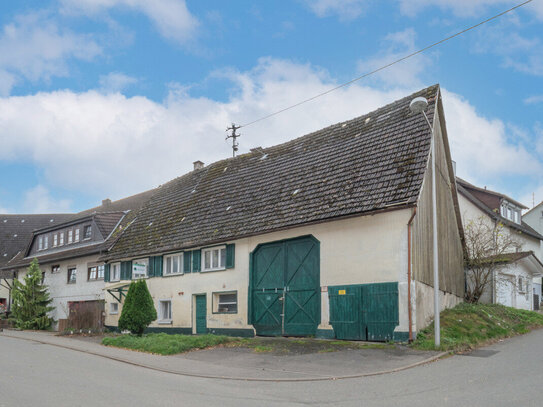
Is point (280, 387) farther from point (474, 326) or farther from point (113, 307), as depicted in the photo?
point (113, 307)

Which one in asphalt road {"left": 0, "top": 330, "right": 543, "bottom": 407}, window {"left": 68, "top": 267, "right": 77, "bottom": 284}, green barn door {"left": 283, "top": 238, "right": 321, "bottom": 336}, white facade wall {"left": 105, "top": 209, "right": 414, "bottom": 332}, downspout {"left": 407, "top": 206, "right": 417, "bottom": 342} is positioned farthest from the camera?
window {"left": 68, "top": 267, "right": 77, "bottom": 284}

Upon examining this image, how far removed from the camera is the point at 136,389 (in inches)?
383

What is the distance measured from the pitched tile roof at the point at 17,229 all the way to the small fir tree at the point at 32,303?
1710cm

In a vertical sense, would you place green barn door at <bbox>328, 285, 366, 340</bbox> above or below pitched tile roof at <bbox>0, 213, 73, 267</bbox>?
below

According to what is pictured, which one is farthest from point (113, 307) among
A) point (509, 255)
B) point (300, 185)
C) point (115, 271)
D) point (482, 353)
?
point (509, 255)

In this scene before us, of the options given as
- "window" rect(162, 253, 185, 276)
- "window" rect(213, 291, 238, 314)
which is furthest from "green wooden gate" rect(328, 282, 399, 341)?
"window" rect(162, 253, 185, 276)

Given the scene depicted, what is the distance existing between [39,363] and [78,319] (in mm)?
13289

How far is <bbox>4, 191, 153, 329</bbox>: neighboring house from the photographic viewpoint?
29453 millimetres

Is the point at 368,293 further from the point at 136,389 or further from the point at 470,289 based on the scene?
Answer: the point at 470,289

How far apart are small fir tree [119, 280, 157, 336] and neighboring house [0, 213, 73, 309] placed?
30.3 meters

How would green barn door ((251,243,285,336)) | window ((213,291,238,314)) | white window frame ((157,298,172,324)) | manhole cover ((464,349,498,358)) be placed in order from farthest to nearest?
white window frame ((157,298,172,324))
window ((213,291,238,314))
green barn door ((251,243,285,336))
manhole cover ((464,349,498,358))

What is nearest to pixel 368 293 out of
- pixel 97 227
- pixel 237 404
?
pixel 237 404

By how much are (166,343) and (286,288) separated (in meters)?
4.78

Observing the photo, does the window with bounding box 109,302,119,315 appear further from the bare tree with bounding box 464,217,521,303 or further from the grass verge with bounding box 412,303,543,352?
the bare tree with bounding box 464,217,521,303
